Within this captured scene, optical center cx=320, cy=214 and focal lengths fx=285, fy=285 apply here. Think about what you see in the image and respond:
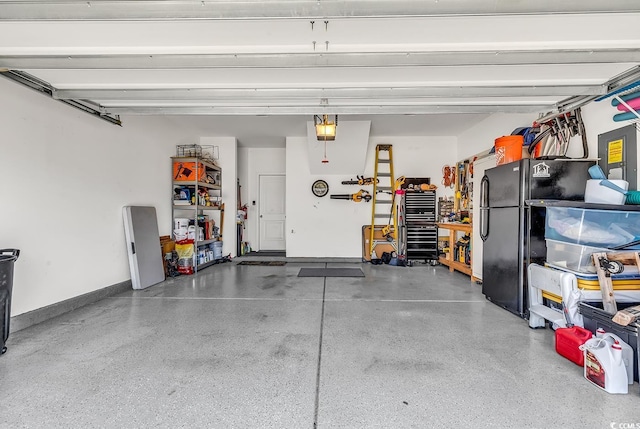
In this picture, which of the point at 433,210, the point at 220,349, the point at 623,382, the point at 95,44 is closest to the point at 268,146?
the point at 433,210

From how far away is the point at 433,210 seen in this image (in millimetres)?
5848

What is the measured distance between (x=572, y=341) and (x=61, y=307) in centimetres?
462

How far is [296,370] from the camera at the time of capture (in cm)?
191

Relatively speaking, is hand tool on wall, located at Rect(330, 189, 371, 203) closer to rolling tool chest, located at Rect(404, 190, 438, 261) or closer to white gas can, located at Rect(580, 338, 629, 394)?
rolling tool chest, located at Rect(404, 190, 438, 261)

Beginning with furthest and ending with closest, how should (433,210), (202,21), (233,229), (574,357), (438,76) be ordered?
1. (233,229)
2. (433,210)
3. (438,76)
4. (574,357)
5. (202,21)

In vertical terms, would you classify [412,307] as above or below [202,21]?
below

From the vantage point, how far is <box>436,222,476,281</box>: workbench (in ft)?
15.4

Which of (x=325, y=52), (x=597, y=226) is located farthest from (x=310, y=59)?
(x=597, y=226)

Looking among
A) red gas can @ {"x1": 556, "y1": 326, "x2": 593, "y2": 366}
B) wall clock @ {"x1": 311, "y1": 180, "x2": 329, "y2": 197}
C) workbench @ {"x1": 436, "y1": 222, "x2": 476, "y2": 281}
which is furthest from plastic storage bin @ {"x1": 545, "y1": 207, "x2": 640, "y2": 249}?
wall clock @ {"x1": 311, "y1": 180, "x2": 329, "y2": 197}

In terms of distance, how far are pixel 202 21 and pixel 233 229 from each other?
488 centimetres

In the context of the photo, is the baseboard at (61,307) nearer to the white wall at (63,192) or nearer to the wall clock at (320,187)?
the white wall at (63,192)

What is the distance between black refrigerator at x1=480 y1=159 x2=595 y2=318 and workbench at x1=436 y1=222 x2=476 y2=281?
57.9 inches

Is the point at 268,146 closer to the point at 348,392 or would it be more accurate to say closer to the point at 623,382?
the point at 348,392

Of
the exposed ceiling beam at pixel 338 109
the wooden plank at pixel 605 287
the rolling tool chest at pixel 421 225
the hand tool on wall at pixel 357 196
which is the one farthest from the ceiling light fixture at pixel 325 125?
the wooden plank at pixel 605 287
